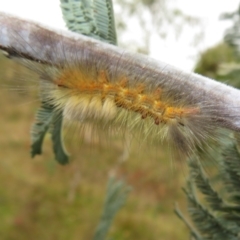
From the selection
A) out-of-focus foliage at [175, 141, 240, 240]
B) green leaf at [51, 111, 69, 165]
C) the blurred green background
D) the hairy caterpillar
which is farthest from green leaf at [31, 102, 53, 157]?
the blurred green background

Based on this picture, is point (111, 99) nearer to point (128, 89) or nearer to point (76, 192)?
point (128, 89)

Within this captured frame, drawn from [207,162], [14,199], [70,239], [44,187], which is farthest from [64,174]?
[207,162]

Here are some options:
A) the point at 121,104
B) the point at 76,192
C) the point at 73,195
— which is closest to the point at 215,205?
the point at 121,104

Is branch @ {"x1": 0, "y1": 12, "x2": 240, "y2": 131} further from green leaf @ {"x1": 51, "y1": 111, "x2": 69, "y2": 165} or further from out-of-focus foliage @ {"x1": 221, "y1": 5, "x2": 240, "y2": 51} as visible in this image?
out-of-focus foliage @ {"x1": 221, "y1": 5, "x2": 240, "y2": 51}

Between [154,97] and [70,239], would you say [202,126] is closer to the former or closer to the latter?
[154,97]

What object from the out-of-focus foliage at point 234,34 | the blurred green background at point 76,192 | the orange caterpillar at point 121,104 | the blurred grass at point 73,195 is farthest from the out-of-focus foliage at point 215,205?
the blurred grass at point 73,195
